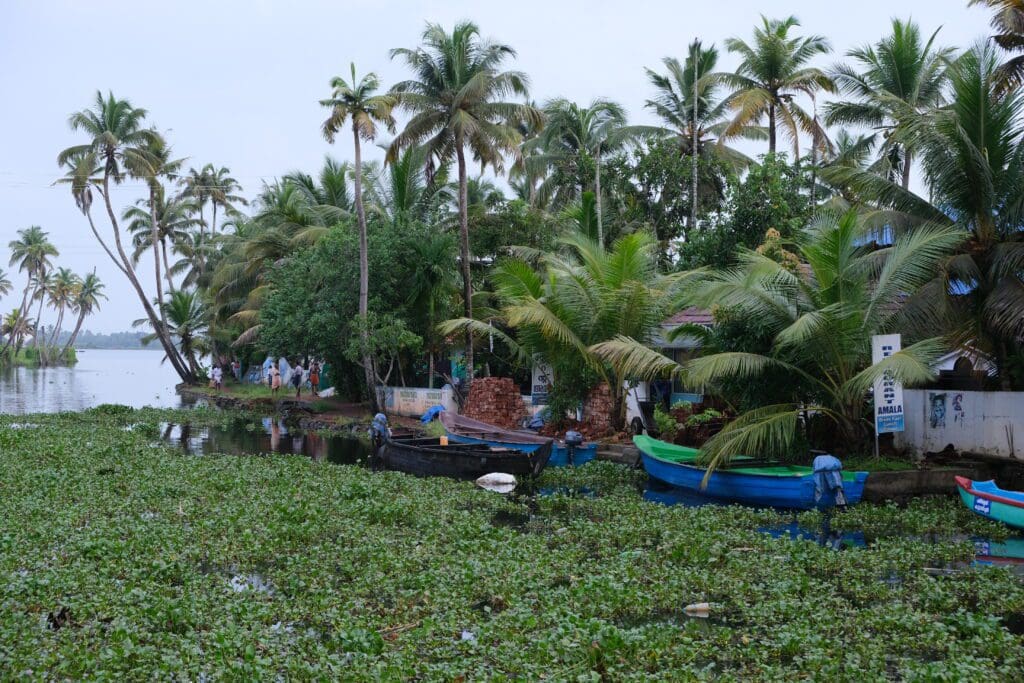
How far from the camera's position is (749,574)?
10914mm

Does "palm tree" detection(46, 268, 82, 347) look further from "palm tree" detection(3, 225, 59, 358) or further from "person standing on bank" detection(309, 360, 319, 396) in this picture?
"person standing on bank" detection(309, 360, 319, 396)

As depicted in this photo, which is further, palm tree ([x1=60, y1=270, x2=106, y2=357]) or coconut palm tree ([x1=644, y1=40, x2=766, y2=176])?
palm tree ([x1=60, y1=270, x2=106, y2=357])

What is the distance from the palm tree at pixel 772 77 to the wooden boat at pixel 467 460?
Answer: 15617 mm

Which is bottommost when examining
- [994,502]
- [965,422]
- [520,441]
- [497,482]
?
[497,482]

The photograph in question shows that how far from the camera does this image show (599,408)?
2422 cm

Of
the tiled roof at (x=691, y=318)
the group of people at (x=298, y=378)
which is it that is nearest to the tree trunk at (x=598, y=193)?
the tiled roof at (x=691, y=318)

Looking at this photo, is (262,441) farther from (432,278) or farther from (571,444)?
(571,444)

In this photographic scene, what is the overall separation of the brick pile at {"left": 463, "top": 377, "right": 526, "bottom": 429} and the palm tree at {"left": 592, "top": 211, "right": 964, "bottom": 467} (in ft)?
30.5

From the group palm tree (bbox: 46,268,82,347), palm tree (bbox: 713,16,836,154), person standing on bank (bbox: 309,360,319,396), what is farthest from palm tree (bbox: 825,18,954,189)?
palm tree (bbox: 46,268,82,347)

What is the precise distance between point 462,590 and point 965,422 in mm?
12218

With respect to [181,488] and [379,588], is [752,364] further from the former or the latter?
[181,488]

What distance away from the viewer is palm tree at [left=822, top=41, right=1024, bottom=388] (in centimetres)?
1630

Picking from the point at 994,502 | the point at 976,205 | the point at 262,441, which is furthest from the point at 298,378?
the point at 994,502

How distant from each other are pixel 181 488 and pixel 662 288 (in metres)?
12.6
